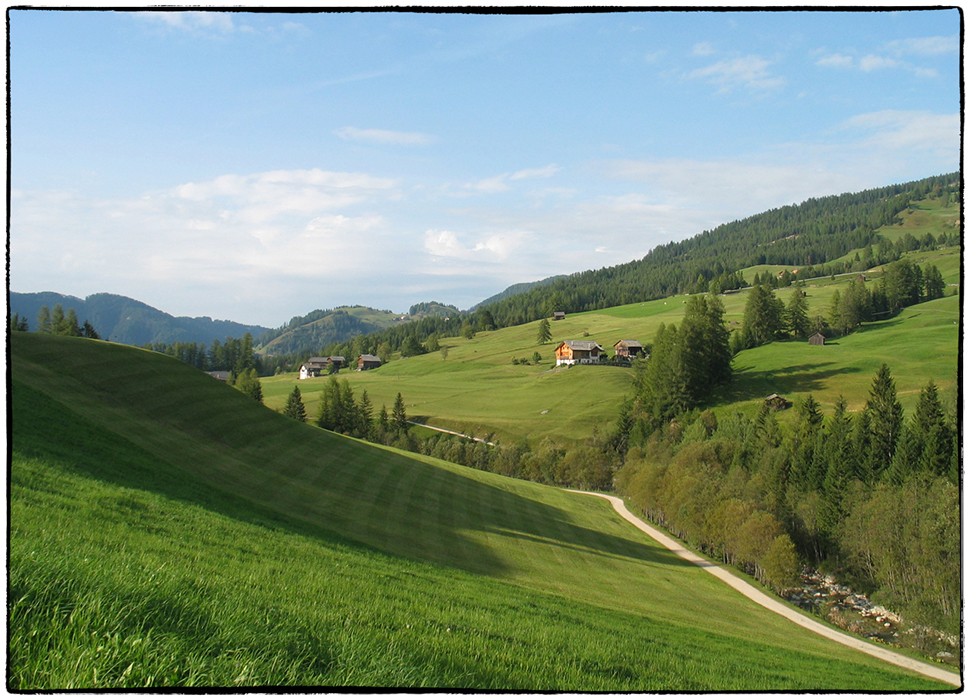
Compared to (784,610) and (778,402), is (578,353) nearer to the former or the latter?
(778,402)

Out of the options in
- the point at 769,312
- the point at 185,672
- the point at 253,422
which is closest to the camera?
the point at 185,672

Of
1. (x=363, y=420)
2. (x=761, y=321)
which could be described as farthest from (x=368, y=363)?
(x=761, y=321)

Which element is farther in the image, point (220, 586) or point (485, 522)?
point (485, 522)

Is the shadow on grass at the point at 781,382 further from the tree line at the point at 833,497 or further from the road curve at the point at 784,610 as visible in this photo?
the road curve at the point at 784,610

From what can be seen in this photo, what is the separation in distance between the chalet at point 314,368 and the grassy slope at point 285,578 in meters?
142

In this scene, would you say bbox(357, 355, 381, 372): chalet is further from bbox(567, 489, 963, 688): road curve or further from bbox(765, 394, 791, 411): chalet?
bbox(567, 489, 963, 688): road curve

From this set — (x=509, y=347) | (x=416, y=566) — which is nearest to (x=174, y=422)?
(x=416, y=566)

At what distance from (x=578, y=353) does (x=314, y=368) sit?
95.9 meters

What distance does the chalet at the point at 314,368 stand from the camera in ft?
583

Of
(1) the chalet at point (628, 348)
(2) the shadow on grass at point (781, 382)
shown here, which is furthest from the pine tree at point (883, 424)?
(1) the chalet at point (628, 348)

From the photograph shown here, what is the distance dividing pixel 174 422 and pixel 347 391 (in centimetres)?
5359

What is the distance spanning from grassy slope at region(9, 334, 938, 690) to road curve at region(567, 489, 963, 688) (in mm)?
2164

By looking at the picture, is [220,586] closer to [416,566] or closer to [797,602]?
[416,566]

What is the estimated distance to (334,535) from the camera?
20.7m
